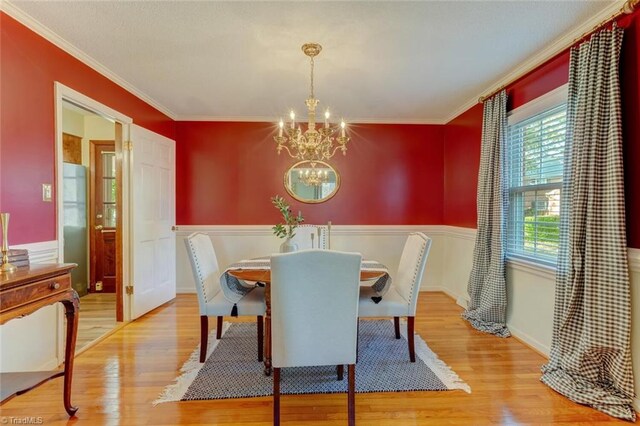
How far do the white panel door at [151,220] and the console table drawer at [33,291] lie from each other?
171cm

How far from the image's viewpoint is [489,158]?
10.3 ft

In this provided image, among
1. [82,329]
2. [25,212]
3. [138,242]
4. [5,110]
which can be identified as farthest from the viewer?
[138,242]

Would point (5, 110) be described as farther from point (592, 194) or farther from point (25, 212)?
point (592, 194)

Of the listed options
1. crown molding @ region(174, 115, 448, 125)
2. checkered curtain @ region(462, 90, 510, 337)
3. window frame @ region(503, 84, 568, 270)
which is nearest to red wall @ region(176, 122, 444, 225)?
crown molding @ region(174, 115, 448, 125)

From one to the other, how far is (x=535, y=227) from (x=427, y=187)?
1840 millimetres

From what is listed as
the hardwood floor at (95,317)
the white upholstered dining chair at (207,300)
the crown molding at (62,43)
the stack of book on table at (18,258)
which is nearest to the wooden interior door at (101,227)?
the hardwood floor at (95,317)

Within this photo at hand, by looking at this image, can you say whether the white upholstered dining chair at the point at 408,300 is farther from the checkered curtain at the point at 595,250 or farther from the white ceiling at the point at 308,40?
the white ceiling at the point at 308,40

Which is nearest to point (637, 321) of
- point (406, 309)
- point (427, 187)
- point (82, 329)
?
point (406, 309)

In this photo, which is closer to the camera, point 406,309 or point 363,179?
point 406,309

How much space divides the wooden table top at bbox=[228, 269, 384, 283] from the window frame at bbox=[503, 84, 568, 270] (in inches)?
56.8

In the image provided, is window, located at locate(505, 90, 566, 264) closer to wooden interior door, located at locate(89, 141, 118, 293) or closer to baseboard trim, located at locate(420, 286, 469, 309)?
baseboard trim, located at locate(420, 286, 469, 309)

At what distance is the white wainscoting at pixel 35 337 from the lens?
6.53 ft

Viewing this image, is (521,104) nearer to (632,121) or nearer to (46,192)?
(632,121)

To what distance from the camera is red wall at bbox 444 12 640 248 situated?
6.23 feet
